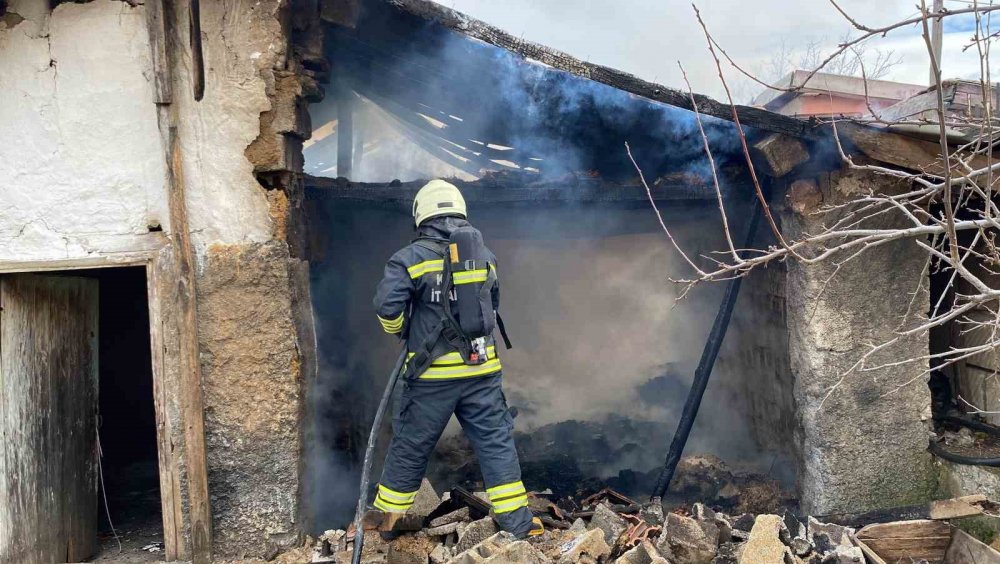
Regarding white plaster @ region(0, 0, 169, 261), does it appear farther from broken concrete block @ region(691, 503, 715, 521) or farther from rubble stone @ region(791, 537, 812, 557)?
rubble stone @ region(791, 537, 812, 557)

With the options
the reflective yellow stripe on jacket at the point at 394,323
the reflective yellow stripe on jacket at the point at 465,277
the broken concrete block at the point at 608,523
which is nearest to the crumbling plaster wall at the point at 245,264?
the reflective yellow stripe on jacket at the point at 394,323

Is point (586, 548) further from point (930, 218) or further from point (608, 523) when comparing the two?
point (930, 218)

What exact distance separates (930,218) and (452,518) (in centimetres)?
356

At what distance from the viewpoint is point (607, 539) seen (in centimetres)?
436

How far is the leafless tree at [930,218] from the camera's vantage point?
284 centimetres

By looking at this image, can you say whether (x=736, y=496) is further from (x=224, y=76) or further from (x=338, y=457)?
(x=224, y=76)

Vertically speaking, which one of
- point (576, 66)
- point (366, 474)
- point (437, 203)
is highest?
point (576, 66)

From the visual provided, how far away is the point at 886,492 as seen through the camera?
4.85 m

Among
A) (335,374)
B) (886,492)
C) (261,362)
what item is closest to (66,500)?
(261,362)

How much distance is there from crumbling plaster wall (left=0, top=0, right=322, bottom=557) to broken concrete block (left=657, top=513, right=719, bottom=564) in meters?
2.65

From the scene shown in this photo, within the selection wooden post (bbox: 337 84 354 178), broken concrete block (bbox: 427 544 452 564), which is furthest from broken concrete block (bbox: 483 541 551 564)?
wooden post (bbox: 337 84 354 178)

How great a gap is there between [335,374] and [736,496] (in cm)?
353

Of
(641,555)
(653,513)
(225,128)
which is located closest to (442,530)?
(641,555)

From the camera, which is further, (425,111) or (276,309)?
(425,111)
